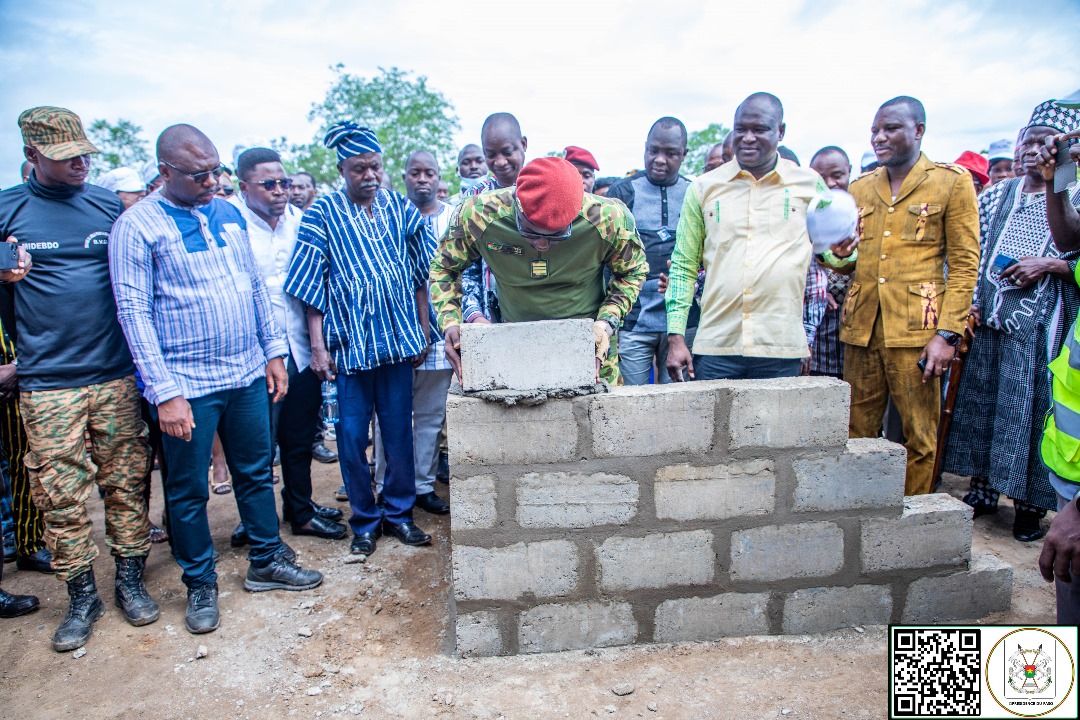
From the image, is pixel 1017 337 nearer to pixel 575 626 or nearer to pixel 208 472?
pixel 575 626

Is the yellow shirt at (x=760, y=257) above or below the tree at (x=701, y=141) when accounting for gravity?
below

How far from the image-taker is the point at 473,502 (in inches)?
107

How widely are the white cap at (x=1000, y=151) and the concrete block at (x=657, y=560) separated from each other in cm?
558

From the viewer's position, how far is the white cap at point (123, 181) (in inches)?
217

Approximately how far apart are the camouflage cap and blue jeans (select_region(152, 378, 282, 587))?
119 cm

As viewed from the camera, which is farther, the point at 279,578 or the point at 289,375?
the point at 289,375

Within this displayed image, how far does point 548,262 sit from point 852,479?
1561mm

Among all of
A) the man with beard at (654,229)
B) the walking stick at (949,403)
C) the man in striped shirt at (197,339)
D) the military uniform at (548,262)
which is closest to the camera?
the man in striped shirt at (197,339)

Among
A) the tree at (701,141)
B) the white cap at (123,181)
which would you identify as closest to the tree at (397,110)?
the tree at (701,141)

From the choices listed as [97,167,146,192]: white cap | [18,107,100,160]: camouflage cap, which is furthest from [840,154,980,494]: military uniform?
[97,167,146,192]: white cap

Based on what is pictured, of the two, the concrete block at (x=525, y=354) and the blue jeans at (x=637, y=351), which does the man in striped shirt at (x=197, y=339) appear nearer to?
the concrete block at (x=525, y=354)

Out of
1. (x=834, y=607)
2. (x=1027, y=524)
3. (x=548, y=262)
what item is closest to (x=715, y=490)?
(x=834, y=607)

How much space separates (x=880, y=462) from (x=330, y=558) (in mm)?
2830

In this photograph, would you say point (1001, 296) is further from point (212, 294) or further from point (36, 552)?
point (36, 552)
